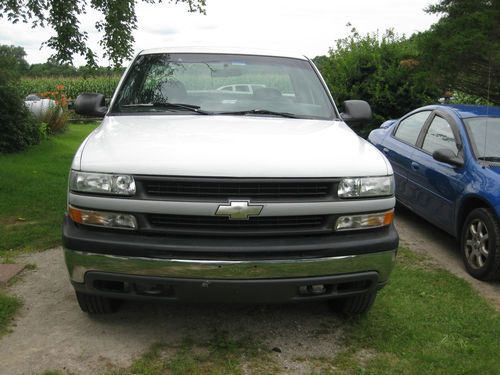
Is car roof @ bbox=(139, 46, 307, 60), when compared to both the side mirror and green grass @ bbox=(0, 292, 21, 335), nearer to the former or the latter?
the side mirror

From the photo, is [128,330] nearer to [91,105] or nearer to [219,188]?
[219,188]

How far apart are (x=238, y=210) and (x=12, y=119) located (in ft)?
29.1

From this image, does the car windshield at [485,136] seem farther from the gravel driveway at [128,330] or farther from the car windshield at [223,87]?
the car windshield at [223,87]

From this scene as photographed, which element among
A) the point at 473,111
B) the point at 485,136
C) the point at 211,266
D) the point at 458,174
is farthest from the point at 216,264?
the point at 473,111

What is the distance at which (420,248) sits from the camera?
5527mm

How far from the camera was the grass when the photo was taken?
3.11 meters

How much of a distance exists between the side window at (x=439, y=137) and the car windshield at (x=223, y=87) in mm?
1650

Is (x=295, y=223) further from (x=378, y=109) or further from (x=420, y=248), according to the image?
(x=378, y=109)

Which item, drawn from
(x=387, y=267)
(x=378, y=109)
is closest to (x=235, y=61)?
(x=387, y=267)

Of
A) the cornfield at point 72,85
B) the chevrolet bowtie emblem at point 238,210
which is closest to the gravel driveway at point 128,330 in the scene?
the chevrolet bowtie emblem at point 238,210

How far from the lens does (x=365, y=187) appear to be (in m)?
3.14

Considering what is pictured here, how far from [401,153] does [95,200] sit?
423 cm

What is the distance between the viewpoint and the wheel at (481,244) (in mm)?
4465

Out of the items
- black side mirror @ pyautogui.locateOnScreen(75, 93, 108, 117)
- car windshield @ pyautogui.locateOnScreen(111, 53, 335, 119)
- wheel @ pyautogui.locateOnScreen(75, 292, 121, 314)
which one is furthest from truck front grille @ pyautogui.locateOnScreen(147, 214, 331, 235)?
black side mirror @ pyautogui.locateOnScreen(75, 93, 108, 117)
